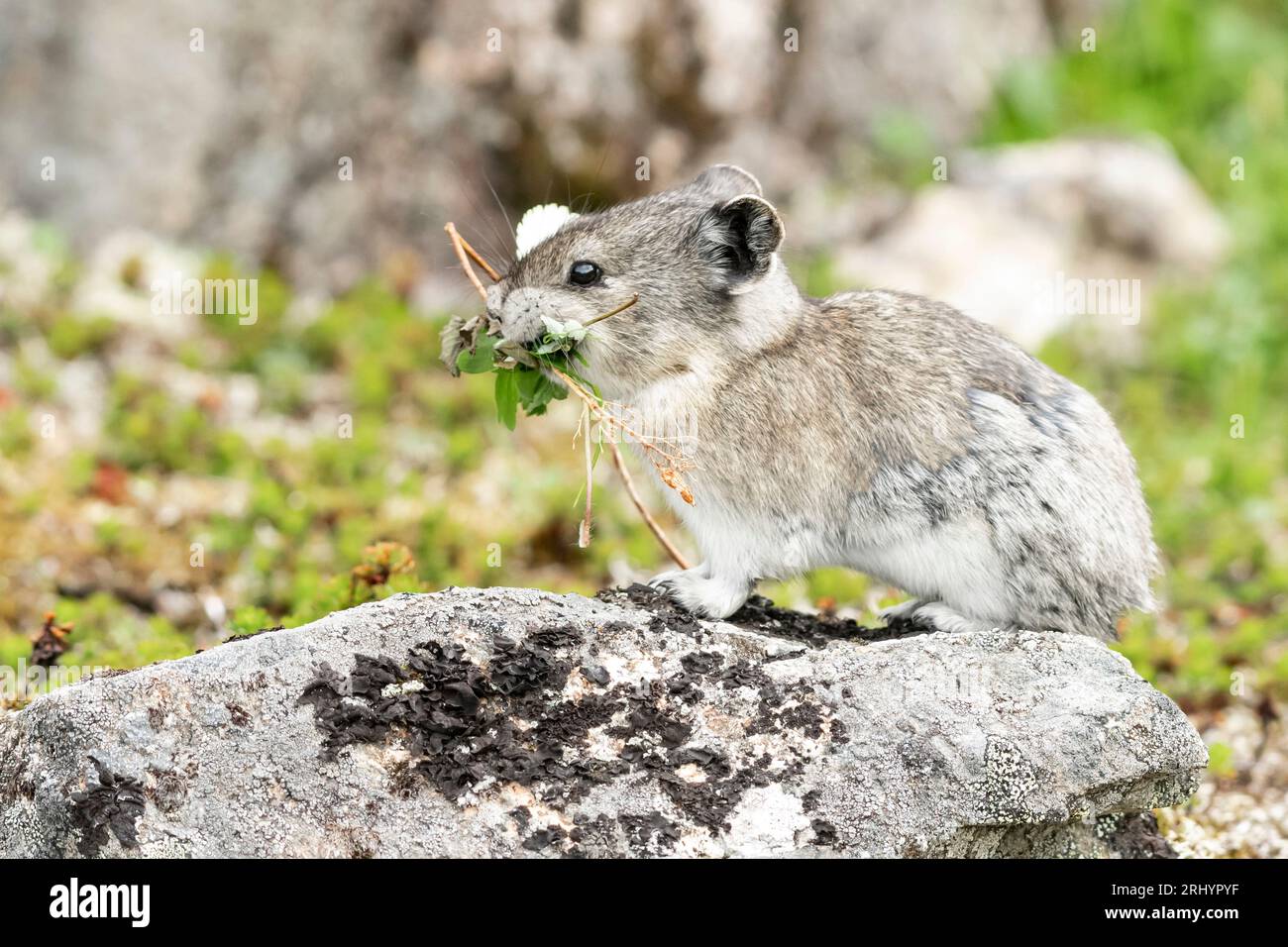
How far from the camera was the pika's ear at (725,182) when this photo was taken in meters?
7.23

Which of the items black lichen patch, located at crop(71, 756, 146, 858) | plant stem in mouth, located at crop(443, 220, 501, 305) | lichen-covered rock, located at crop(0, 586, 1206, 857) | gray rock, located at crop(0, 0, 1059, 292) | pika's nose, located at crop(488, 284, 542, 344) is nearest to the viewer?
black lichen patch, located at crop(71, 756, 146, 858)

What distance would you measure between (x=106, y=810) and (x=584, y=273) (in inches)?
117

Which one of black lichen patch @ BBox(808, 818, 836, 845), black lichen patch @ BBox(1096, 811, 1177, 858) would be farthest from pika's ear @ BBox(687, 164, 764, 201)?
black lichen patch @ BBox(1096, 811, 1177, 858)

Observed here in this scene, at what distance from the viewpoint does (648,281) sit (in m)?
6.57

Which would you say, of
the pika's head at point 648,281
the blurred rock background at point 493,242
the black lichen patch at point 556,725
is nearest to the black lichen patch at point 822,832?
the black lichen patch at point 556,725

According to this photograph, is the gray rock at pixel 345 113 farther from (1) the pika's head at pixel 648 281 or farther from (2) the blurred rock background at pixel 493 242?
(1) the pika's head at pixel 648 281

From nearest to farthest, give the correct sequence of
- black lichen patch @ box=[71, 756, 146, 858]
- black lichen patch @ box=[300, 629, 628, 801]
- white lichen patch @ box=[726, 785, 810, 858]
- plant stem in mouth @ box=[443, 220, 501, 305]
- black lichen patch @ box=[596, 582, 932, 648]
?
1. black lichen patch @ box=[71, 756, 146, 858]
2. white lichen patch @ box=[726, 785, 810, 858]
3. black lichen patch @ box=[300, 629, 628, 801]
4. black lichen patch @ box=[596, 582, 932, 648]
5. plant stem in mouth @ box=[443, 220, 501, 305]

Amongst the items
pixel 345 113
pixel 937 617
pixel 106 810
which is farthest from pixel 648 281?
pixel 345 113

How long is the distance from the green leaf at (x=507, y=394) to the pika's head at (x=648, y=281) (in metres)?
0.25

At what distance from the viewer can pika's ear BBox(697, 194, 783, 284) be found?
21.2ft

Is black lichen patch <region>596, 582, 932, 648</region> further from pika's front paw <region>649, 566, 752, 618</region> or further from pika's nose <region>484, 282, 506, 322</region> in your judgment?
pika's nose <region>484, 282, 506, 322</region>

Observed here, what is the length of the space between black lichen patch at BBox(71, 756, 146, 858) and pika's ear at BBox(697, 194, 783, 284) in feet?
10.8

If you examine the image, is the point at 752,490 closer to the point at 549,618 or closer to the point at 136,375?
the point at 549,618

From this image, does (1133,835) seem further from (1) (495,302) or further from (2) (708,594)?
(1) (495,302)
